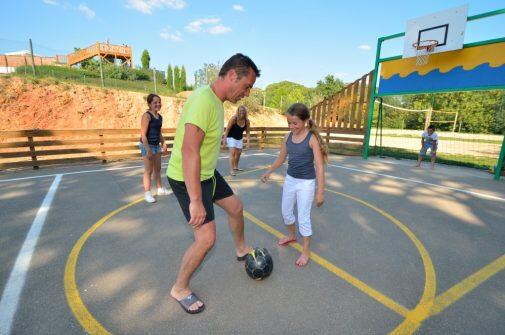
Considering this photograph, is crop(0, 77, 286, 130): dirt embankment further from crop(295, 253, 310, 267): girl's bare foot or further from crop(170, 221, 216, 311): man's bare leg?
crop(295, 253, 310, 267): girl's bare foot

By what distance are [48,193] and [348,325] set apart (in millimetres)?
6581

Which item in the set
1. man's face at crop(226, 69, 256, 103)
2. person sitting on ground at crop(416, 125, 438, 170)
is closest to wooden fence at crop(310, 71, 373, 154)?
person sitting on ground at crop(416, 125, 438, 170)

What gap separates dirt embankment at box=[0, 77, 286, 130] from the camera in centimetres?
2016

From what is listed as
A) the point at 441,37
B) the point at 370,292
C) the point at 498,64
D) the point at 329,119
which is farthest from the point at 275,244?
the point at 329,119

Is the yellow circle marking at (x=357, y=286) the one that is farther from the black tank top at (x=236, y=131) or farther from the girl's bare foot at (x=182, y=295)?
the black tank top at (x=236, y=131)

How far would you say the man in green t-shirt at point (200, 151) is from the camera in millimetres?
2023

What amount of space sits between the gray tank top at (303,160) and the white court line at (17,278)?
3.10 meters

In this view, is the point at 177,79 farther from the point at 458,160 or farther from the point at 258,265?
the point at 258,265

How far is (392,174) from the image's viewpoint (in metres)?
8.91

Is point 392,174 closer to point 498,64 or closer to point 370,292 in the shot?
point 498,64

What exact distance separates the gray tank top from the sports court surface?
3.76 ft

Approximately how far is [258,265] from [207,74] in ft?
97.2

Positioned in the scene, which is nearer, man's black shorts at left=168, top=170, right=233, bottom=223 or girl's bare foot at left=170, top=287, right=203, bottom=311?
man's black shorts at left=168, top=170, right=233, bottom=223

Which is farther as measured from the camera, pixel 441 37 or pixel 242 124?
pixel 441 37
